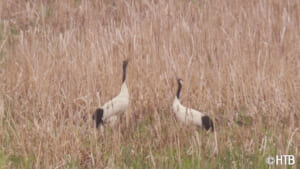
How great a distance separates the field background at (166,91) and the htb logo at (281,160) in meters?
0.05

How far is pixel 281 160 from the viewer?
11.6 feet

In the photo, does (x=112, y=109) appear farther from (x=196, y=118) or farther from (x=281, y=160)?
(x=281, y=160)


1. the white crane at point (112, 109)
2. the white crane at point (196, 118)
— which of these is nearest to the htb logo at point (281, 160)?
the white crane at point (196, 118)

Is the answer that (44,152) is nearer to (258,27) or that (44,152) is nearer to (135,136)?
(135,136)

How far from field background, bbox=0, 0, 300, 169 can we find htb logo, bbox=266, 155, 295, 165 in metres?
0.05

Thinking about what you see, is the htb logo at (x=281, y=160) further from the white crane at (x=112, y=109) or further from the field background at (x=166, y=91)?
the white crane at (x=112, y=109)

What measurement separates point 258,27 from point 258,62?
1438 millimetres

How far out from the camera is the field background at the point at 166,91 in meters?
3.84

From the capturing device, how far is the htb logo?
3.55 meters

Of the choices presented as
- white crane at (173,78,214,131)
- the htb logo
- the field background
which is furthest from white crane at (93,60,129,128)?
the htb logo

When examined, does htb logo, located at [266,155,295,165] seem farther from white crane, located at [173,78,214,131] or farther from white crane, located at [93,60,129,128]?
Answer: white crane, located at [93,60,129,128]

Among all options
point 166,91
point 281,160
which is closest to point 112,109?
point 166,91

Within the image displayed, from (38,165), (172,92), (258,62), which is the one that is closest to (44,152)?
(38,165)

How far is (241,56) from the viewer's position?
555 centimetres
